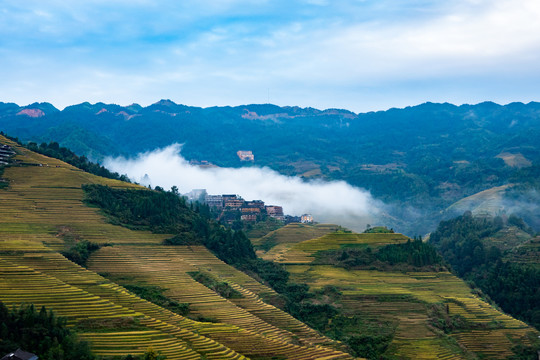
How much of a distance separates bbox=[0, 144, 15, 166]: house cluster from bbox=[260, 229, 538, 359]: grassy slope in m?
26.7

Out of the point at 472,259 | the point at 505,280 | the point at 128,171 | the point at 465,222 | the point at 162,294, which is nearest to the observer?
the point at 162,294

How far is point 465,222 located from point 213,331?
7215 cm

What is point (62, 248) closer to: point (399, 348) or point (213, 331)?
point (213, 331)

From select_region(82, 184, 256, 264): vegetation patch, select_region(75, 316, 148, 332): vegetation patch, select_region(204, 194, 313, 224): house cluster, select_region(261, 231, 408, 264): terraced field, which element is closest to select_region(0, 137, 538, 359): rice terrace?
select_region(75, 316, 148, 332): vegetation patch

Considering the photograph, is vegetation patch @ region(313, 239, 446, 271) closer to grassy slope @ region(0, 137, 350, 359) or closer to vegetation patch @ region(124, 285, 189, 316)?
grassy slope @ region(0, 137, 350, 359)

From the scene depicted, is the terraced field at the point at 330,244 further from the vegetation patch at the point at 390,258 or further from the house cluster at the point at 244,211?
the house cluster at the point at 244,211

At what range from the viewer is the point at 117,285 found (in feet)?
137

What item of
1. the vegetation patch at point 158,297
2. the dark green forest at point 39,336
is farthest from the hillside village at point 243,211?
the dark green forest at point 39,336

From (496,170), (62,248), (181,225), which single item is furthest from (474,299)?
(496,170)

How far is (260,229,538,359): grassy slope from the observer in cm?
4682

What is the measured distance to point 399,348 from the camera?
45531 millimetres

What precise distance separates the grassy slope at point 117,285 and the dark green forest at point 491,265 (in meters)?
26.8

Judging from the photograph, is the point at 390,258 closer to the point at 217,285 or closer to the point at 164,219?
the point at 164,219

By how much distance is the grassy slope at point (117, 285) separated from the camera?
33.7 meters
